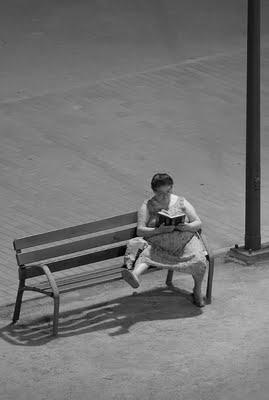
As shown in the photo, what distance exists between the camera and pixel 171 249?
12.1 meters

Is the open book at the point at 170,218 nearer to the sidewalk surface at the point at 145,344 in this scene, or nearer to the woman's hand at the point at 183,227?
the woman's hand at the point at 183,227

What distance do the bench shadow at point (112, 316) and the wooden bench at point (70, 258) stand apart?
0.57 ft

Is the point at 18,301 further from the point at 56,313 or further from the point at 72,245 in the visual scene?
the point at 72,245

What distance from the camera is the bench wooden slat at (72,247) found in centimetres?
1180

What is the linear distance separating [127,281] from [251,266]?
1.82 m

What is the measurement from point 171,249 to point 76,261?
924 mm

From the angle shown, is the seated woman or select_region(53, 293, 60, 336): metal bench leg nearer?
select_region(53, 293, 60, 336): metal bench leg

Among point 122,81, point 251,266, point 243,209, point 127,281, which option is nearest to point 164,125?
point 122,81

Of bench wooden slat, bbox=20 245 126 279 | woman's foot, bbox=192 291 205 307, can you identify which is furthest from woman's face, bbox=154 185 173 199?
woman's foot, bbox=192 291 205 307

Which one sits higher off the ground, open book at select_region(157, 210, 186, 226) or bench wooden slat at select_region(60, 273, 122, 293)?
open book at select_region(157, 210, 186, 226)

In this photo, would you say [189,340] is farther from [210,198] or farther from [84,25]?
[84,25]

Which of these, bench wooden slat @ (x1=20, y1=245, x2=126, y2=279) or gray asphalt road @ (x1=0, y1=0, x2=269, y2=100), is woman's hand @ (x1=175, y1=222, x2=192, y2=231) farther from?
gray asphalt road @ (x1=0, y1=0, x2=269, y2=100)

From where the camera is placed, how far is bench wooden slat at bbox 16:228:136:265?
11.8 metres

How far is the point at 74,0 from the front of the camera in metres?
21.5
